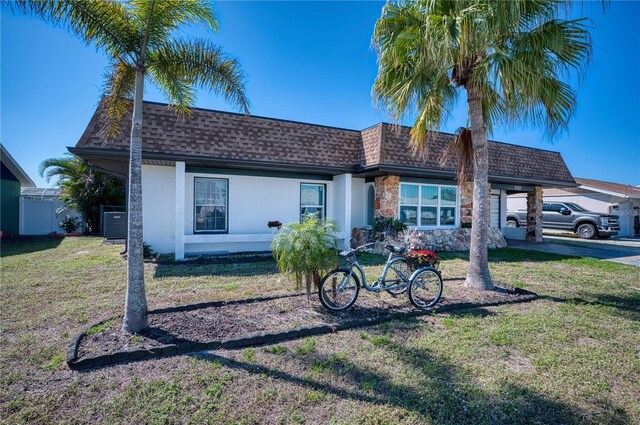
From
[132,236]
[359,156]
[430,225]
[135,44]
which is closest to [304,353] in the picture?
[132,236]

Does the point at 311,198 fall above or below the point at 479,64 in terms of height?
below

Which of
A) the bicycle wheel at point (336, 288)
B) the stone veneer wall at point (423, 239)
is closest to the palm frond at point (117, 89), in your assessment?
the bicycle wheel at point (336, 288)

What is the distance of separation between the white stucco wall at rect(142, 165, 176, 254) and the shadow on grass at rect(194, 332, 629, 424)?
7437mm

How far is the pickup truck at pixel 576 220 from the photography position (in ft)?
57.7

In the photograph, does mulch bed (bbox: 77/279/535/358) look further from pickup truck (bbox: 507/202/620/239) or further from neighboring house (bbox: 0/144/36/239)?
pickup truck (bbox: 507/202/620/239)

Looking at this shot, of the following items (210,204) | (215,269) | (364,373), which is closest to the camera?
(364,373)

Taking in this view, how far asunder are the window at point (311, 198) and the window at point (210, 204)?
2.72 metres

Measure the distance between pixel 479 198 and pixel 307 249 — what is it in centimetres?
394

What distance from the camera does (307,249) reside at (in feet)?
15.5

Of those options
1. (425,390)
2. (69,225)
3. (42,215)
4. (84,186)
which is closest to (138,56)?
(425,390)

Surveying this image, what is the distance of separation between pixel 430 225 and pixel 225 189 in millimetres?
8027

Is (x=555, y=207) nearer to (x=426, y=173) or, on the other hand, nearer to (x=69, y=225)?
(x=426, y=173)

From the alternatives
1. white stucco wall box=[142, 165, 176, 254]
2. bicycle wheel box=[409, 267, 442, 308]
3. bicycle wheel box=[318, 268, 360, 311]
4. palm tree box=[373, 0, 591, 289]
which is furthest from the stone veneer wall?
white stucco wall box=[142, 165, 176, 254]

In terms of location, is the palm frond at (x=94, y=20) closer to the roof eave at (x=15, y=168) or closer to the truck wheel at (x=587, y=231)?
the roof eave at (x=15, y=168)
